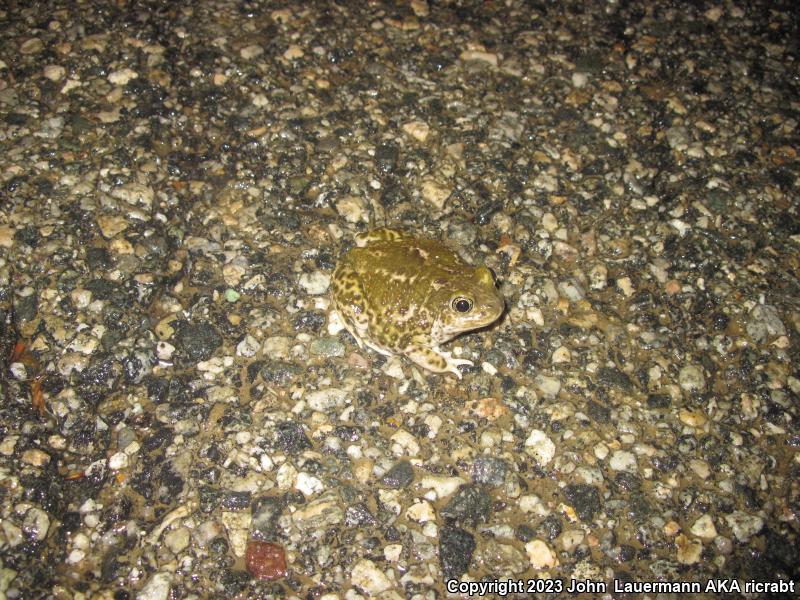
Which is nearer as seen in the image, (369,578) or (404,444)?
(369,578)

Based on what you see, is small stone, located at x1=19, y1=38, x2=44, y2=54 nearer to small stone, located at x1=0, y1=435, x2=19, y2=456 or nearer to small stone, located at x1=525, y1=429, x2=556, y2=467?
small stone, located at x1=0, y1=435, x2=19, y2=456

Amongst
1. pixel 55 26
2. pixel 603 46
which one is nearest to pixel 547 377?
pixel 603 46

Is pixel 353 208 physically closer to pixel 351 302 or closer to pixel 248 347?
pixel 351 302

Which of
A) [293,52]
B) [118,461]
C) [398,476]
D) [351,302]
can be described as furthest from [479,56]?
[118,461]

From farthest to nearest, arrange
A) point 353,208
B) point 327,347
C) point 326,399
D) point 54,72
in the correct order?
point 54,72 → point 353,208 → point 327,347 → point 326,399

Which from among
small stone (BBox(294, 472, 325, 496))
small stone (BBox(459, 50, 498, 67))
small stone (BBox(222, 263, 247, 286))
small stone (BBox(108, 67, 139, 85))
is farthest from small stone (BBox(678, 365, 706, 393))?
small stone (BBox(108, 67, 139, 85))

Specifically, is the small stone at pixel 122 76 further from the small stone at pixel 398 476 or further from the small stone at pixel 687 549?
the small stone at pixel 687 549
